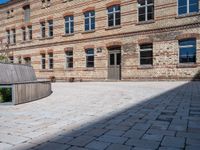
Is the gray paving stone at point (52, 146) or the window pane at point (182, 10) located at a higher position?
the window pane at point (182, 10)

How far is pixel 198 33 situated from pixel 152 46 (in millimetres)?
3481

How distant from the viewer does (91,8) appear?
791 inches

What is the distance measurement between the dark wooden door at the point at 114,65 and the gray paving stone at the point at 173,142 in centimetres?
1503

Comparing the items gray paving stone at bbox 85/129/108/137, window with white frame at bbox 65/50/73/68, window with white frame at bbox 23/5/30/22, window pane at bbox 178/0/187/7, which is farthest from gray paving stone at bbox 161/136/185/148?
window with white frame at bbox 23/5/30/22

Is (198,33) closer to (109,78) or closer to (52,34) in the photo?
(109,78)

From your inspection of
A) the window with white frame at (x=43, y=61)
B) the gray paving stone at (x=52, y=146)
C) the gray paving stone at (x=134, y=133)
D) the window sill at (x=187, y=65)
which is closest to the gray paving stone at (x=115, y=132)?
the gray paving stone at (x=134, y=133)

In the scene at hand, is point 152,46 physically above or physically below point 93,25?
below

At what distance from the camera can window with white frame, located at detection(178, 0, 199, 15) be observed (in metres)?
15.5

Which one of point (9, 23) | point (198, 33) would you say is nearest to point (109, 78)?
point (198, 33)

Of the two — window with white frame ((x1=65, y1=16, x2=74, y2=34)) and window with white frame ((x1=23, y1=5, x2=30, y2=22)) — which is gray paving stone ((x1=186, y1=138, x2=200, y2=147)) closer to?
window with white frame ((x1=65, y1=16, x2=74, y2=34))

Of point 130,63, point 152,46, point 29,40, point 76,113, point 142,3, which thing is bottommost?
point 76,113

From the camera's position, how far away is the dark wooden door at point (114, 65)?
61.8ft

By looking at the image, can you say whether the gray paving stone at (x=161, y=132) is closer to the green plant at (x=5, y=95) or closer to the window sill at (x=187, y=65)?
the green plant at (x=5, y=95)

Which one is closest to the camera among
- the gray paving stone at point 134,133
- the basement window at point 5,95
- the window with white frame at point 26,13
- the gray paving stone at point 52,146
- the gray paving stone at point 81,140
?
the gray paving stone at point 52,146
